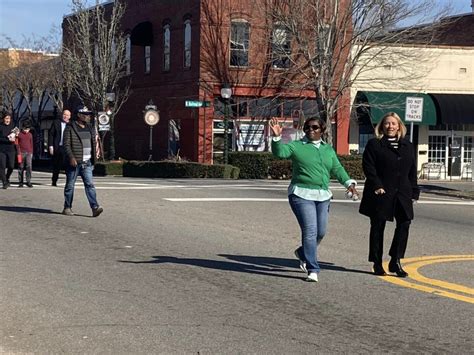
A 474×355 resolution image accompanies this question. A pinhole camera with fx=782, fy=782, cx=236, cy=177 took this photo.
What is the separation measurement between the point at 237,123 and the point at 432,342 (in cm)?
2993

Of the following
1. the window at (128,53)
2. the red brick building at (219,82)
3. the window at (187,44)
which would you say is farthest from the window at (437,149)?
the window at (128,53)

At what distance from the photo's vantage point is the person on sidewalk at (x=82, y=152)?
13.4 meters

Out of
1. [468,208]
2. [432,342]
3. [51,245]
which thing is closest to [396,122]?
[432,342]

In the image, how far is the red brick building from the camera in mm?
35250

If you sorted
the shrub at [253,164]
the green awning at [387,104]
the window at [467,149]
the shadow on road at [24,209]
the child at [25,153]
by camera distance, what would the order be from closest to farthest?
the shadow on road at [24,209] → the child at [25,153] → the shrub at [253,164] → the green awning at [387,104] → the window at [467,149]

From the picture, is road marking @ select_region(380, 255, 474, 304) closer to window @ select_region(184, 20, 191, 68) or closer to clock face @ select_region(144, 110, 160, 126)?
clock face @ select_region(144, 110, 160, 126)

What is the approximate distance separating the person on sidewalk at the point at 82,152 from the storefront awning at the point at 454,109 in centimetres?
2405

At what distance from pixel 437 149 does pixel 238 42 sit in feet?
34.7

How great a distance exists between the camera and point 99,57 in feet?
132

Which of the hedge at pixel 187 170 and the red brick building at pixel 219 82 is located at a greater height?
the red brick building at pixel 219 82

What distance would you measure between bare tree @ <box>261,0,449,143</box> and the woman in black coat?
76.0 feet

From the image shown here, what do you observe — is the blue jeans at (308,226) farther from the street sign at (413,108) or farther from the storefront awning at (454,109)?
the storefront awning at (454,109)

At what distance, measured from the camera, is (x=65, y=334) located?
6266 millimetres

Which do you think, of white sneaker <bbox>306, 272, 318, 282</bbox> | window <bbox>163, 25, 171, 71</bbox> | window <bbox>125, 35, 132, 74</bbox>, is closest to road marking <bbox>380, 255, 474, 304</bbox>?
white sneaker <bbox>306, 272, 318, 282</bbox>
